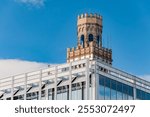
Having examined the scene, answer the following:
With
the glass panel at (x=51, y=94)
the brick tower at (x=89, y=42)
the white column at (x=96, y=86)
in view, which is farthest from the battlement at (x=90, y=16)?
the white column at (x=96, y=86)

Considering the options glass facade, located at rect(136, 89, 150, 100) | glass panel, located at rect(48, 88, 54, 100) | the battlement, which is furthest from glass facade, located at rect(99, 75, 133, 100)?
the battlement

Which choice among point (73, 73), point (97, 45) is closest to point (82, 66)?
point (73, 73)

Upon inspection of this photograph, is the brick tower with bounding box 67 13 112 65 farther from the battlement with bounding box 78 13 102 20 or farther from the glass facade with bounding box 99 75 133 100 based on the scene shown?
the glass facade with bounding box 99 75 133 100

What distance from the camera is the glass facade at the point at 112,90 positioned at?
192 feet

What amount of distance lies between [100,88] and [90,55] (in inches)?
2780

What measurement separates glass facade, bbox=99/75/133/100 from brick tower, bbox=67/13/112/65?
6433cm

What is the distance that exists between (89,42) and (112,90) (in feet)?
257

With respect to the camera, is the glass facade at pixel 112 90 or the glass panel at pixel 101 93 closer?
the glass panel at pixel 101 93

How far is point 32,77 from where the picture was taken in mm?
64375

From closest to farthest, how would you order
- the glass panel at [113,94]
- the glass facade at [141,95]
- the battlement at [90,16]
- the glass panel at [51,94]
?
the glass panel at [113,94] → the glass panel at [51,94] → the glass facade at [141,95] → the battlement at [90,16]

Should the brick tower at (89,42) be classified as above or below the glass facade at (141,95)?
above

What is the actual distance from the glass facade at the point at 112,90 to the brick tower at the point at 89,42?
6433cm

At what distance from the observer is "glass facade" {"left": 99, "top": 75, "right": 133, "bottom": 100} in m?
58.5

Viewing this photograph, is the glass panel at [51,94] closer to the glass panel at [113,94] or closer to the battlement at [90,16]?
the glass panel at [113,94]
